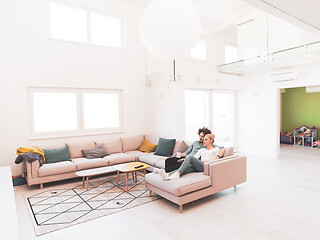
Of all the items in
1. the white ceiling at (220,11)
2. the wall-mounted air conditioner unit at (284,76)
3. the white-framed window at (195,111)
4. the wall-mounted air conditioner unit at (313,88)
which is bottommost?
the white-framed window at (195,111)

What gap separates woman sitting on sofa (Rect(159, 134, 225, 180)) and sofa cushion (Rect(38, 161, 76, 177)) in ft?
7.33

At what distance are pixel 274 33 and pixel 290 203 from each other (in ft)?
13.6

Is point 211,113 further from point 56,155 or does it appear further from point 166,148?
point 56,155

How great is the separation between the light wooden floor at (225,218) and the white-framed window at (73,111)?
1.63 m

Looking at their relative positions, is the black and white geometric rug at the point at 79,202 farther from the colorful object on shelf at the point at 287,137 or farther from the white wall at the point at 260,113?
the colorful object on shelf at the point at 287,137

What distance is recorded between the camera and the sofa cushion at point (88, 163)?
4754 millimetres

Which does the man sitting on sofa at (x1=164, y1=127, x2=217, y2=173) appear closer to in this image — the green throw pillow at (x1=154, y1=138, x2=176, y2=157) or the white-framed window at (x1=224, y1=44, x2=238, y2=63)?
the green throw pillow at (x1=154, y1=138, x2=176, y2=157)

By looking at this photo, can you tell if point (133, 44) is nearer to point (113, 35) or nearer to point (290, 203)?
point (113, 35)

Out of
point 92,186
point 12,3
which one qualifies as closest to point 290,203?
point 92,186

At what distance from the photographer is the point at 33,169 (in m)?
4.30

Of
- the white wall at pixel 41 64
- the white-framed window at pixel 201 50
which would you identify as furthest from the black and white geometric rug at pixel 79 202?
Result: the white-framed window at pixel 201 50

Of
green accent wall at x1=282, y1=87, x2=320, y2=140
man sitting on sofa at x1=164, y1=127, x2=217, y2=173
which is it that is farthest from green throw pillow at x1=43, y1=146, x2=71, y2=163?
green accent wall at x1=282, y1=87, x2=320, y2=140

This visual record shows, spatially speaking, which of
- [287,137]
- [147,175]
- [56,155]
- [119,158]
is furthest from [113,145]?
[287,137]

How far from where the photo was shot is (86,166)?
4.79 meters
